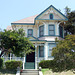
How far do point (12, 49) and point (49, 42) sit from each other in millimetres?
6607

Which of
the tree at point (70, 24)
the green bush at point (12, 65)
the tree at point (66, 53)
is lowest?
the green bush at point (12, 65)

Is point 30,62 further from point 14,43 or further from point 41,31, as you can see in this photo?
point 14,43

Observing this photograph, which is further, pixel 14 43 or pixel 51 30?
pixel 51 30

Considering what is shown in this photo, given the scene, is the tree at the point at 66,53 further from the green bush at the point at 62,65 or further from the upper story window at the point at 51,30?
the upper story window at the point at 51,30

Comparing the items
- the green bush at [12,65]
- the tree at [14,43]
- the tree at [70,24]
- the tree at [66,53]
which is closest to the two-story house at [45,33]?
the green bush at [12,65]

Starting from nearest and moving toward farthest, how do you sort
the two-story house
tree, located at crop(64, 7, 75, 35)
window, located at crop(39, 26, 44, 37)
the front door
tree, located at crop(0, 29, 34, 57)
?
tree, located at crop(0, 29, 34, 57) → the front door → the two-story house → window, located at crop(39, 26, 44, 37) → tree, located at crop(64, 7, 75, 35)

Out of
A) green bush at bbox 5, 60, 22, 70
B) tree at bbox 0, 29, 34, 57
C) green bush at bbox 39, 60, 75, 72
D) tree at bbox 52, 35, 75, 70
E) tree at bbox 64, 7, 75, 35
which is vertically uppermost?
tree at bbox 64, 7, 75, 35

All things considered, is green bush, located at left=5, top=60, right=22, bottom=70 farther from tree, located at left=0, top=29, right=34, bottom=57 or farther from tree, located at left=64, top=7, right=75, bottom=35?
tree, located at left=64, top=7, right=75, bottom=35

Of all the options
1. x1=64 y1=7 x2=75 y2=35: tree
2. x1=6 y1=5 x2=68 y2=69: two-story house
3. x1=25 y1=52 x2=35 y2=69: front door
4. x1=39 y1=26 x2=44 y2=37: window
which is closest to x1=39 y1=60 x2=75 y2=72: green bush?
x1=6 y1=5 x2=68 y2=69: two-story house

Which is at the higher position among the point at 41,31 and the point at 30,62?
the point at 41,31

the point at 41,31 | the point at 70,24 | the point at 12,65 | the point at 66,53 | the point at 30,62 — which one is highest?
the point at 70,24

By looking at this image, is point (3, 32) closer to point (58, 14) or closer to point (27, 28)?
point (27, 28)

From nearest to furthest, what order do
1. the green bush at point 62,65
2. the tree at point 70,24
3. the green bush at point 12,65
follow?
the green bush at point 62,65 < the green bush at point 12,65 < the tree at point 70,24

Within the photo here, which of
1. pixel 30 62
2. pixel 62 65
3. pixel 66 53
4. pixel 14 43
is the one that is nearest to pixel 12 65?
pixel 14 43
